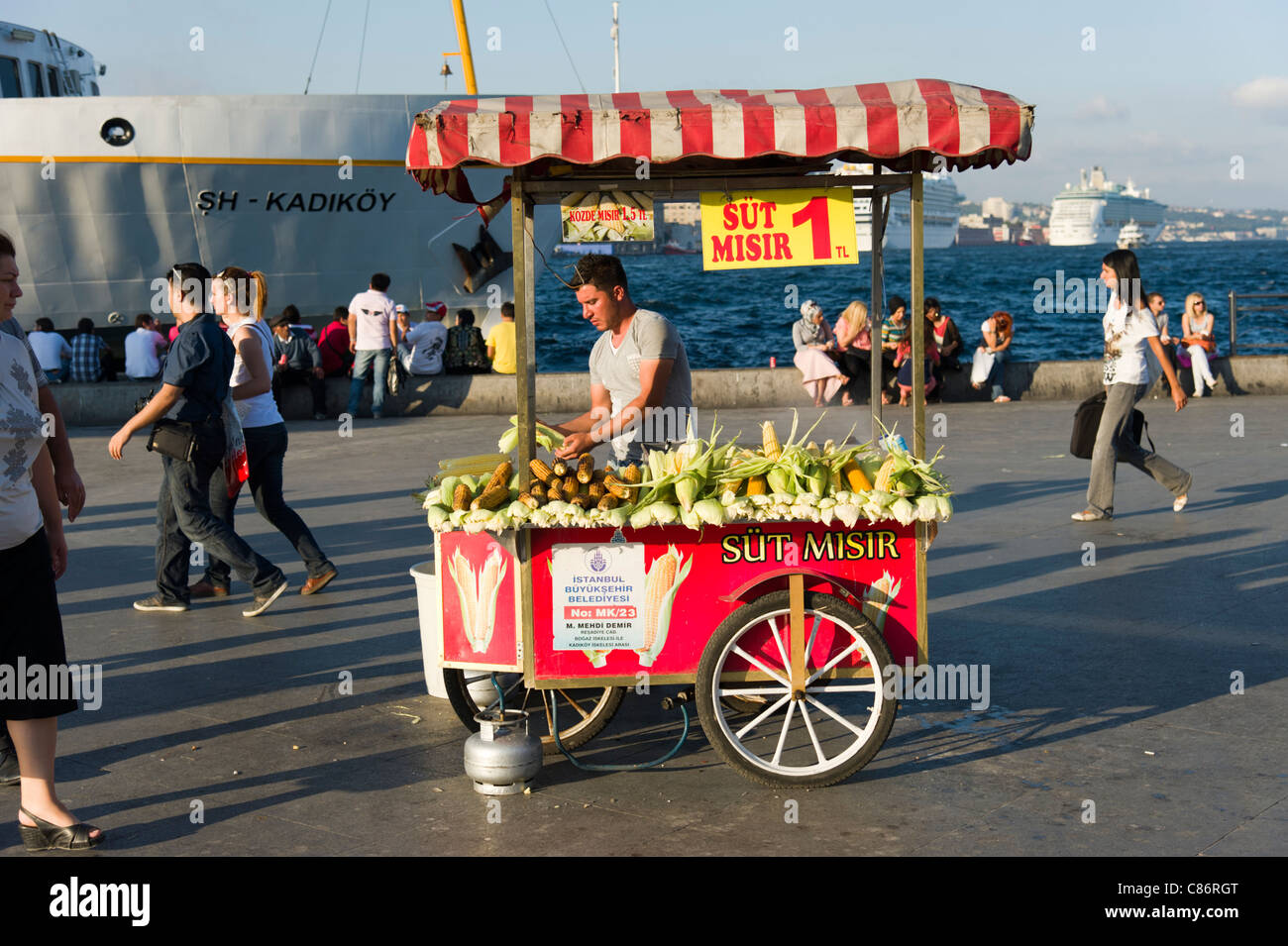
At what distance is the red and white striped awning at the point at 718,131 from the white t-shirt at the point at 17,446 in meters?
1.48

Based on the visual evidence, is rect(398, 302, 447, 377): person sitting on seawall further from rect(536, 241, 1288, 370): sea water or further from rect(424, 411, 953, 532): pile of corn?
rect(424, 411, 953, 532): pile of corn

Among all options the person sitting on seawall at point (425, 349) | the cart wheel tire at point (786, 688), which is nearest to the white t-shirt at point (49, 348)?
the person sitting on seawall at point (425, 349)

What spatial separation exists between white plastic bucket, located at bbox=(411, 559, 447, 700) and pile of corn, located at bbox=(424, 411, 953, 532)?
756 millimetres

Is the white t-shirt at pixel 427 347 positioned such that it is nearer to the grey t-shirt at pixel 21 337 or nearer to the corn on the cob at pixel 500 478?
the grey t-shirt at pixel 21 337

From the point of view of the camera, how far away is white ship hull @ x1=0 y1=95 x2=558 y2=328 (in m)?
22.5

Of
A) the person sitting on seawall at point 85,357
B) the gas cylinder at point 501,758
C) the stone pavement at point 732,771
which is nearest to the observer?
the stone pavement at point 732,771

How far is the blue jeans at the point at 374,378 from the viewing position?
16562mm

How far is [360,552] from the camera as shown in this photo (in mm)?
9500

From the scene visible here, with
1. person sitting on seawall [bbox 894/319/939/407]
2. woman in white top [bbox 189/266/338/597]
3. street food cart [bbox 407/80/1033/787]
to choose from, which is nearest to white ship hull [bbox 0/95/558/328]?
person sitting on seawall [bbox 894/319/939/407]

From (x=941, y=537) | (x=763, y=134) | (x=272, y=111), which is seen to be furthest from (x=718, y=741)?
(x=272, y=111)

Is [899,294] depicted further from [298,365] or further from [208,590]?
[208,590]

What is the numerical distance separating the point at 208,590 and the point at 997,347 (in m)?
11.3

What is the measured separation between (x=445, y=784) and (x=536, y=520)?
1.07 metres
